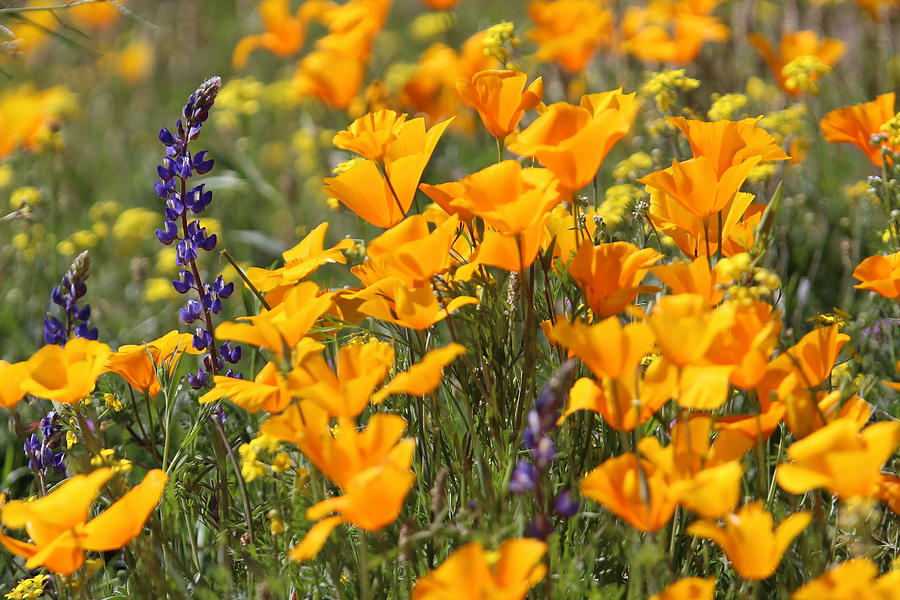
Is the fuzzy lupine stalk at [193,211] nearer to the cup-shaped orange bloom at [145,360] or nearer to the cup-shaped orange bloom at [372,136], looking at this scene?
the cup-shaped orange bloom at [145,360]

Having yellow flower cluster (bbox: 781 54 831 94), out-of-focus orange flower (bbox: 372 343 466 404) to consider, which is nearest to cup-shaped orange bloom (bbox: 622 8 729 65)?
yellow flower cluster (bbox: 781 54 831 94)

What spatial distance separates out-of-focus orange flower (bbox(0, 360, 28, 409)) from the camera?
151cm

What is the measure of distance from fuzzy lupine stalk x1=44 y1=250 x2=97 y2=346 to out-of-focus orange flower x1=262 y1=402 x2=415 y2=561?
76cm

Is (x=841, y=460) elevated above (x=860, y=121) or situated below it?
below

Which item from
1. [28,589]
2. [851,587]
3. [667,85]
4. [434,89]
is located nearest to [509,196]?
[851,587]

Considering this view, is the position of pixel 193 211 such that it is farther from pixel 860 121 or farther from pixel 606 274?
pixel 860 121

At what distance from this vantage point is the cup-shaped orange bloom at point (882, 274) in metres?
1.50

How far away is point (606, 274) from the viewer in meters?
1.51

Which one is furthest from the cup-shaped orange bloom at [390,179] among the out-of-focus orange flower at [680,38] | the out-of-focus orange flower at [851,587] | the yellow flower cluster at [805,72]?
the out-of-focus orange flower at [680,38]

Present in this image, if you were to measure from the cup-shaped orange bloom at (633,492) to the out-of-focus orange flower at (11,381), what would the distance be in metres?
0.84

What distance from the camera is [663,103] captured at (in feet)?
8.23

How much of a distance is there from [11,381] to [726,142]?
111 centimetres

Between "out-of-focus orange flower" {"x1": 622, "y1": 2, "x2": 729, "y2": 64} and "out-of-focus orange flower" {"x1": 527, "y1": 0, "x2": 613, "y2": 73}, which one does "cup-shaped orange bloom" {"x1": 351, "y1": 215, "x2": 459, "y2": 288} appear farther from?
"out-of-focus orange flower" {"x1": 527, "y1": 0, "x2": 613, "y2": 73}

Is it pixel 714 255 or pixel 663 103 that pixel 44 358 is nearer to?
pixel 714 255
